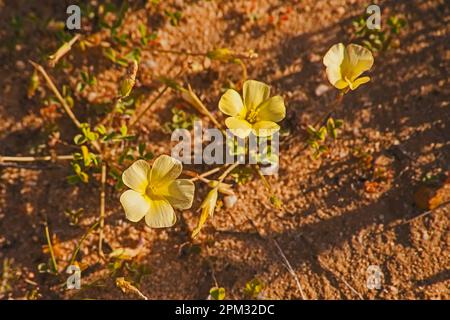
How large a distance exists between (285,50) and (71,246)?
1834 millimetres

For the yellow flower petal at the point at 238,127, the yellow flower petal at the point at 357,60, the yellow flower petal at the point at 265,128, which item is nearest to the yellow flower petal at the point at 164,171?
the yellow flower petal at the point at 238,127

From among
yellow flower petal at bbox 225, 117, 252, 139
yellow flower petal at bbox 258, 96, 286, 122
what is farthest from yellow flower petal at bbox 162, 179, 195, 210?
yellow flower petal at bbox 258, 96, 286, 122

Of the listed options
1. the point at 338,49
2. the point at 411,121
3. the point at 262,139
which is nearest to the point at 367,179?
the point at 411,121

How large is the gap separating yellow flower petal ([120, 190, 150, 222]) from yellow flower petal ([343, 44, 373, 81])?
4.09 feet

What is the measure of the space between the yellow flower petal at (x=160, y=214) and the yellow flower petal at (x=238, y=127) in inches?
19.6

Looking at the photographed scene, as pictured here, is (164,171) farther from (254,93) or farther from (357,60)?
(357,60)

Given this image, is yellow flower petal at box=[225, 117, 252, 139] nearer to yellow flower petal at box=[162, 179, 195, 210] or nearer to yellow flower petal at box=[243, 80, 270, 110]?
yellow flower petal at box=[243, 80, 270, 110]

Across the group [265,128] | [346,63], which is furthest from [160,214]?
[346,63]

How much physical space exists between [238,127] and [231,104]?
0.55ft

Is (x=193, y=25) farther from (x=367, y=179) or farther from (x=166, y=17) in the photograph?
(x=367, y=179)

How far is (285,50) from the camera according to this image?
3777mm

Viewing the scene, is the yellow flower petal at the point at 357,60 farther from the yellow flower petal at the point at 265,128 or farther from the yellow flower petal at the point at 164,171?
the yellow flower petal at the point at 164,171

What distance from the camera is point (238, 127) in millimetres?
2963

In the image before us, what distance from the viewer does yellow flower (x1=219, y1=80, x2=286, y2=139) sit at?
3025 mm
